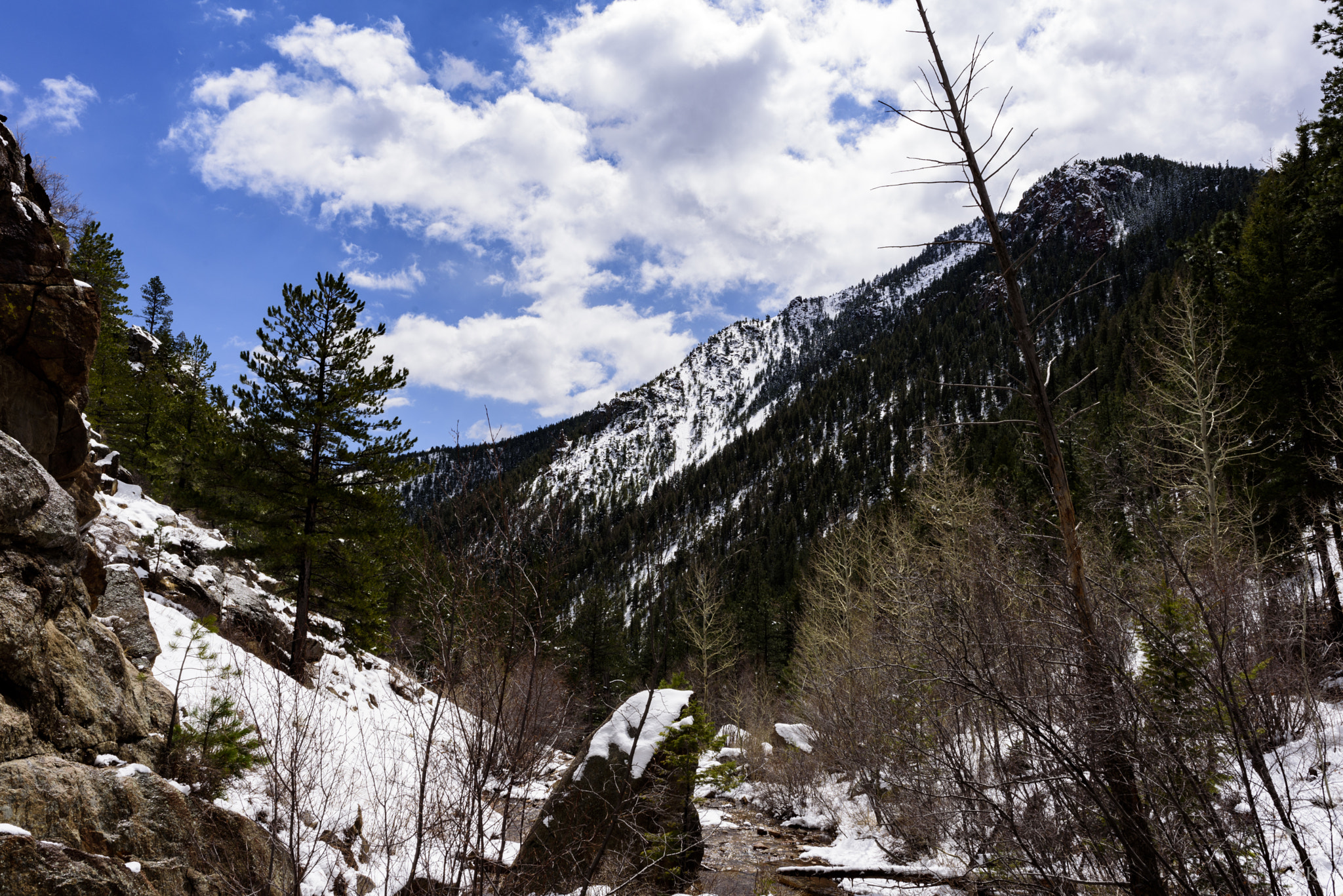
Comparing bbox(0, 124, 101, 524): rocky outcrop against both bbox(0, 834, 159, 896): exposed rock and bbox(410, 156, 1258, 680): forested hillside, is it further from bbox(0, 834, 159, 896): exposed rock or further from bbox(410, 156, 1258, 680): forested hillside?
bbox(410, 156, 1258, 680): forested hillside

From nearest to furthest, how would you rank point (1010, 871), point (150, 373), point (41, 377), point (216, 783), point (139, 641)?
1. point (1010, 871)
2. point (216, 783)
3. point (41, 377)
4. point (139, 641)
5. point (150, 373)

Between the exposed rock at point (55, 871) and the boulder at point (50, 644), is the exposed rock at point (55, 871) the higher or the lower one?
the lower one

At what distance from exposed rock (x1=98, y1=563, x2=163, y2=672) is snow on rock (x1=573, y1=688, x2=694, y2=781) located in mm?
6518

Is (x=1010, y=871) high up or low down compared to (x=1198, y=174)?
down

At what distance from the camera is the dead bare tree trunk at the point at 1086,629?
3678mm

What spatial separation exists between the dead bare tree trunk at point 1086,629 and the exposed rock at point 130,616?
36.0 feet

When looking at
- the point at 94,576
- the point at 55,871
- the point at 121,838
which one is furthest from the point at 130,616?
the point at 55,871

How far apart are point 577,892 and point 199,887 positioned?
4.38m

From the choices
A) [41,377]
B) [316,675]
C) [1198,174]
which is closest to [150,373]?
[316,675]

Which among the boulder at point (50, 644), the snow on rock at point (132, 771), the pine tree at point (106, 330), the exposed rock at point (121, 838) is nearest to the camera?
the exposed rock at point (121, 838)

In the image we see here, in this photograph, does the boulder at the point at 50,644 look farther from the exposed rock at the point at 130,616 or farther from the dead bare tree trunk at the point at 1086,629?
the dead bare tree trunk at the point at 1086,629

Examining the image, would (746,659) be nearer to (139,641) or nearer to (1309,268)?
(1309,268)

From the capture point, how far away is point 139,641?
9125mm

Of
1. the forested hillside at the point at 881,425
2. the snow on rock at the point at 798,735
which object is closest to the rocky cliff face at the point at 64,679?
the snow on rock at the point at 798,735
